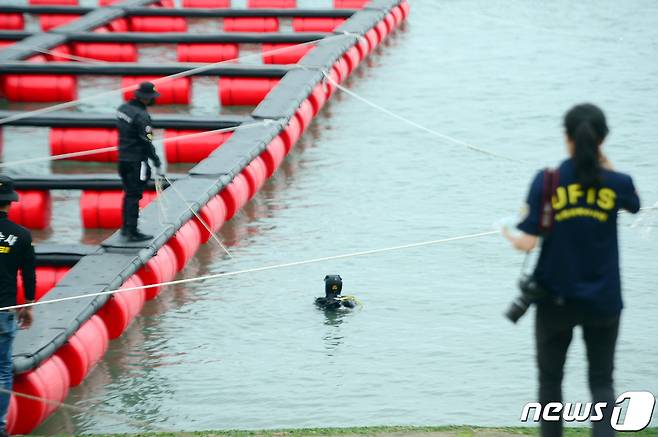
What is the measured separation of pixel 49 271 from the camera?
12906mm

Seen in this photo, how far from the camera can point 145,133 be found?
1164 centimetres

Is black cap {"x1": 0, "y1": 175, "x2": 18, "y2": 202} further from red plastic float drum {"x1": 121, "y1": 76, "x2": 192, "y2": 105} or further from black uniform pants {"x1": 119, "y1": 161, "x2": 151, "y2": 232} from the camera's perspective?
red plastic float drum {"x1": 121, "y1": 76, "x2": 192, "y2": 105}

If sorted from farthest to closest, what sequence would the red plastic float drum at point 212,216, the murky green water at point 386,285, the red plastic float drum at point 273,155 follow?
the red plastic float drum at point 273,155
the red plastic float drum at point 212,216
the murky green water at point 386,285

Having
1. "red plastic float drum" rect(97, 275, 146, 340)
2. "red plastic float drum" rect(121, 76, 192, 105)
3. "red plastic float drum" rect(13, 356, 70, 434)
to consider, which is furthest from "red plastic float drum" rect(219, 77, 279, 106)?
"red plastic float drum" rect(13, 356, 70, 434)

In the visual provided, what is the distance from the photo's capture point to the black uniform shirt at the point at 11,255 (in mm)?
8562

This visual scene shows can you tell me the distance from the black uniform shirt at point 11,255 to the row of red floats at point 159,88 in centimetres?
1304

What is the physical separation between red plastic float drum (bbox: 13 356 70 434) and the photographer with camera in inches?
185

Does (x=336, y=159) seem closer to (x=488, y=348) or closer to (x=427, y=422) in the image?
(x=488, y=348)

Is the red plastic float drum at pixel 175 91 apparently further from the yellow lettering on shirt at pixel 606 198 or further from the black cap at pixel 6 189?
the yellow lettering on shirt at pixel 606 198

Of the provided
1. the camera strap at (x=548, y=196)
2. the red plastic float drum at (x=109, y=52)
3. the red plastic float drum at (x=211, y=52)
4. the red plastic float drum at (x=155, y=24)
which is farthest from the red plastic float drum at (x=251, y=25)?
the camera strap at (x=548, y=196)

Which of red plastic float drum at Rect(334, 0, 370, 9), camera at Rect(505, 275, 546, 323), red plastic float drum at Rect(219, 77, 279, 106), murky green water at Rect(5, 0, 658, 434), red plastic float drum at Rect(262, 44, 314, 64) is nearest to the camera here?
camera at Rect(505, 275, 546, 323)

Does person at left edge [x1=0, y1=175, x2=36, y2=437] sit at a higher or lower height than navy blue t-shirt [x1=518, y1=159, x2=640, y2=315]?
lower

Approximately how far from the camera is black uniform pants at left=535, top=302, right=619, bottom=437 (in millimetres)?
6000

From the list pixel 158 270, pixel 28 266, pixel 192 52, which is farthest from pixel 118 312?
pixel 192 52
